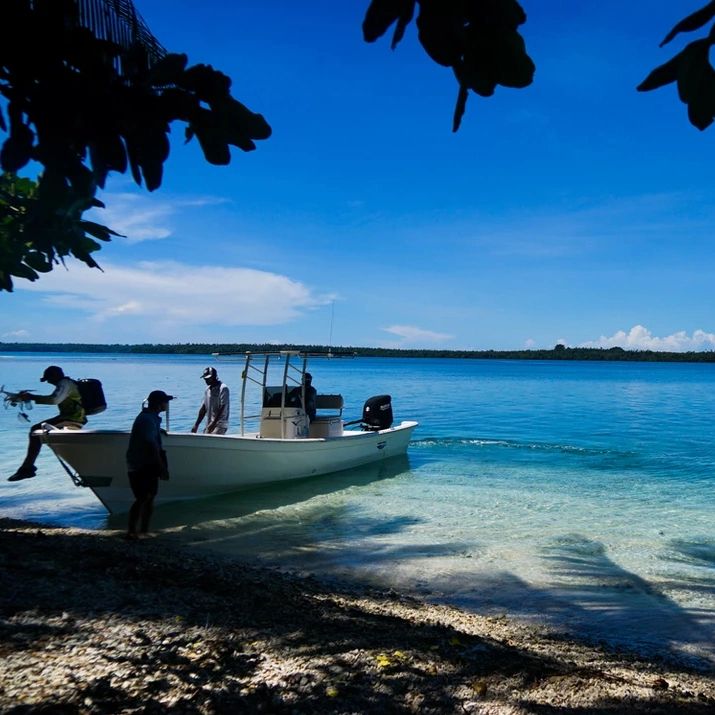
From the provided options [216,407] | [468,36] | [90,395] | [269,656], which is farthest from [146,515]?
[468,36]

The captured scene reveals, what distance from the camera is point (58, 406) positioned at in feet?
31.0

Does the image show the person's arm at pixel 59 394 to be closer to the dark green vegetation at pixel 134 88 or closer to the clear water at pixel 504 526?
→ the clear water at pixel 504 526

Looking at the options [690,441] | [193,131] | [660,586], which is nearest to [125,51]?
[193,131]

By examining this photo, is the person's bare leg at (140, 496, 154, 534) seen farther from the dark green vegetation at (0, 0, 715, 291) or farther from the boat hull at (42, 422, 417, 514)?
the dark green vegetation at (0, 0, 715, 291)

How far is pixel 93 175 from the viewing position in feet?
8.63

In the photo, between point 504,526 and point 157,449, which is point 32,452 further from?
point 504,526

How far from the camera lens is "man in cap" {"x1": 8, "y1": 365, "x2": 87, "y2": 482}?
29.7ft

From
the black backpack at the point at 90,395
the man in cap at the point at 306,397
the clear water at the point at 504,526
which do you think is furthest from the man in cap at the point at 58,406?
the man in cap at the point at 306,397

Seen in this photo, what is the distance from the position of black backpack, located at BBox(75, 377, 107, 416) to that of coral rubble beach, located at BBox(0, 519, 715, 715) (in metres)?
3.72

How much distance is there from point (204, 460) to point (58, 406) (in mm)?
2448

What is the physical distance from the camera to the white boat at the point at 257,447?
9.54m

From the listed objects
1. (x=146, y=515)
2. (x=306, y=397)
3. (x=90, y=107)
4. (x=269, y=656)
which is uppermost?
(x=90, y=107)

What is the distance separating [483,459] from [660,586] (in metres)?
10.3

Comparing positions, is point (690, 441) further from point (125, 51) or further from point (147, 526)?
point (125, 51)
